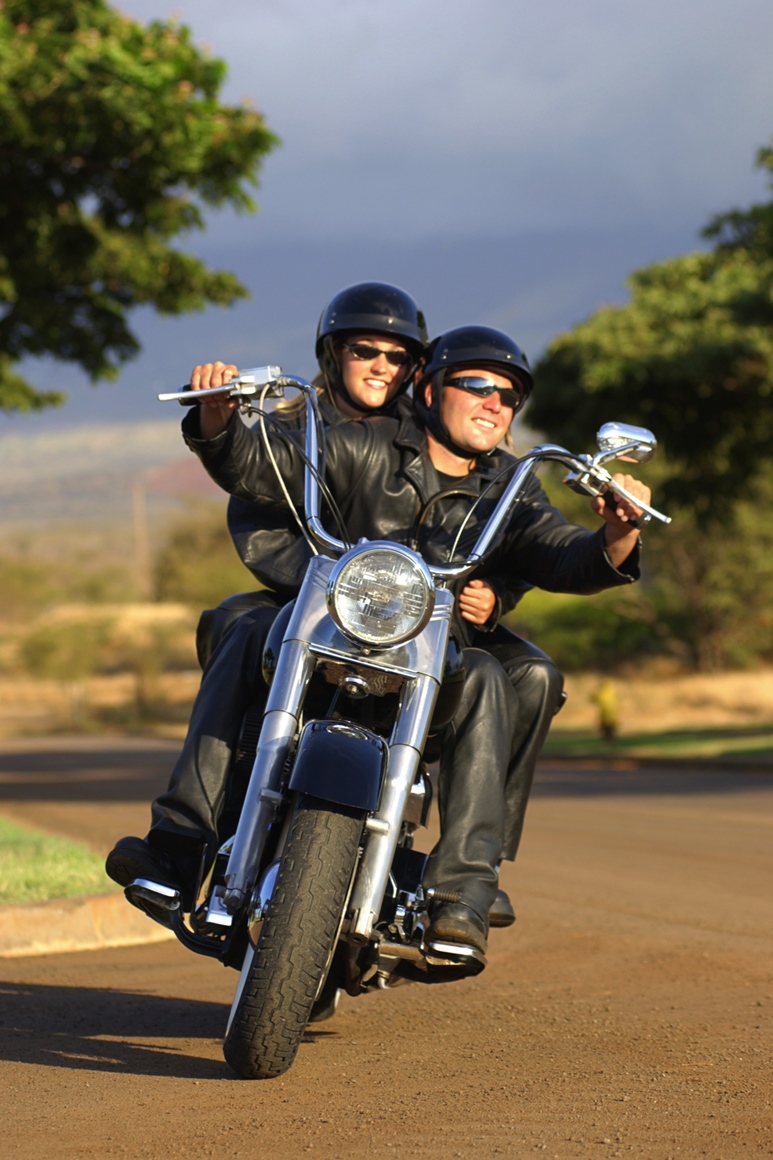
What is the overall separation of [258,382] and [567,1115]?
216cm

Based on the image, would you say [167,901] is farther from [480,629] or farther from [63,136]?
[63,136]

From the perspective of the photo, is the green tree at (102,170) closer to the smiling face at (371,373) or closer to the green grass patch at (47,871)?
the green grass patch at (47,871)

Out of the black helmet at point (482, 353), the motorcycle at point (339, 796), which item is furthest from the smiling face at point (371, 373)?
the motorcycle at point (339, 796)

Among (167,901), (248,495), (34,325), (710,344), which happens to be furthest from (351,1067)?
Answer: (710,344)

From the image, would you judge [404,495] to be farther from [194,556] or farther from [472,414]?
[194,556]

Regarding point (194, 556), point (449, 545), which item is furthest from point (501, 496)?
point (194, 556)

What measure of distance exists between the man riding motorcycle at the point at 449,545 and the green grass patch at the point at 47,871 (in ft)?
8.31

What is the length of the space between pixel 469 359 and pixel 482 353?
0.04 metres

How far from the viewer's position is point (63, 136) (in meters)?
12.6

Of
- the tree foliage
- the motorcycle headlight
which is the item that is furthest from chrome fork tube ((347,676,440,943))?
the tree foliage

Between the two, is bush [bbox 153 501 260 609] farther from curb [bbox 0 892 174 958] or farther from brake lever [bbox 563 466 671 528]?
brake lever [bbox 563 466 671 528]

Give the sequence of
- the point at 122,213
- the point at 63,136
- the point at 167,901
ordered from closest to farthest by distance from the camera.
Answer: the point at 167,901 < the point at 63,136 < the point at 122,213

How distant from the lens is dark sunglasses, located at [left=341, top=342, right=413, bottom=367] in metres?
5.16

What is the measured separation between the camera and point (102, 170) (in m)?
13.2
